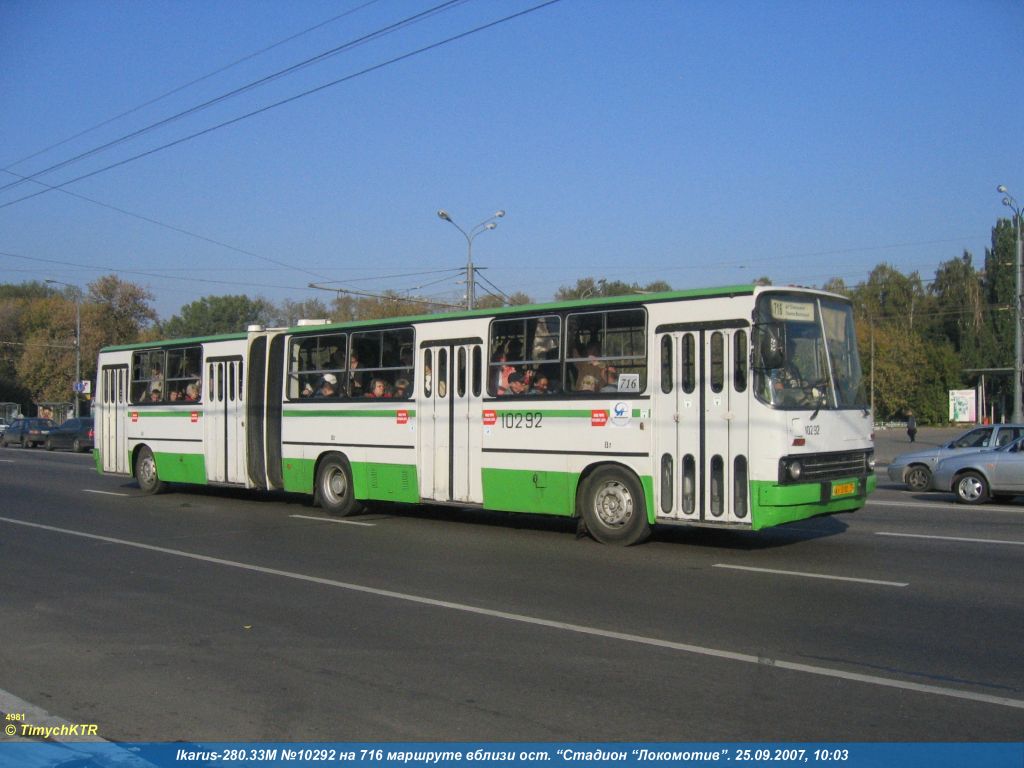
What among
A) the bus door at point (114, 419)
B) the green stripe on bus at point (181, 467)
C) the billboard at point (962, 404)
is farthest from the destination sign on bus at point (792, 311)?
the billboard at point (962, 404)

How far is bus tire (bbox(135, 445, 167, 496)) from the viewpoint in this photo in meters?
20.2

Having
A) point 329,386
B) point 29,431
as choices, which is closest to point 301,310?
point 29,431

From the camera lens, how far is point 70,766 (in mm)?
5039

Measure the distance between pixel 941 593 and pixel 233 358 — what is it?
13.0 meters

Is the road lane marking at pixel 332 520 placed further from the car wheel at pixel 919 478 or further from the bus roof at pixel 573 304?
the car wheel at pixel 919 478

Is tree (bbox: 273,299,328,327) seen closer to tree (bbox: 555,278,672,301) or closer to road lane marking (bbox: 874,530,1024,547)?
tree (bbox: 555,278,672,301)

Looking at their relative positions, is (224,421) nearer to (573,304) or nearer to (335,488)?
(335,488)

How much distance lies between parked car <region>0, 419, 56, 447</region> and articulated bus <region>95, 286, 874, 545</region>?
33592 mm

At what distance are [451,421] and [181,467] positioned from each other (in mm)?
7744

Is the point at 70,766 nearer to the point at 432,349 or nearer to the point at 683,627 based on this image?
the point at 683,627

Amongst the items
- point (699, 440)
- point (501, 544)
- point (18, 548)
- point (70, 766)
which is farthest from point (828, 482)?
point (18, 548)

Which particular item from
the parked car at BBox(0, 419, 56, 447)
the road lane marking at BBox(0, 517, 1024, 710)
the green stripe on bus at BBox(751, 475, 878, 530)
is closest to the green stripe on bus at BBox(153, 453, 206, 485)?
the road lane marking at BBox(0, 517, 1024, 710)

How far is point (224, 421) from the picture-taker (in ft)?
59.6

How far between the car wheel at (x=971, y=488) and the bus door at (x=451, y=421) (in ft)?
32.3
